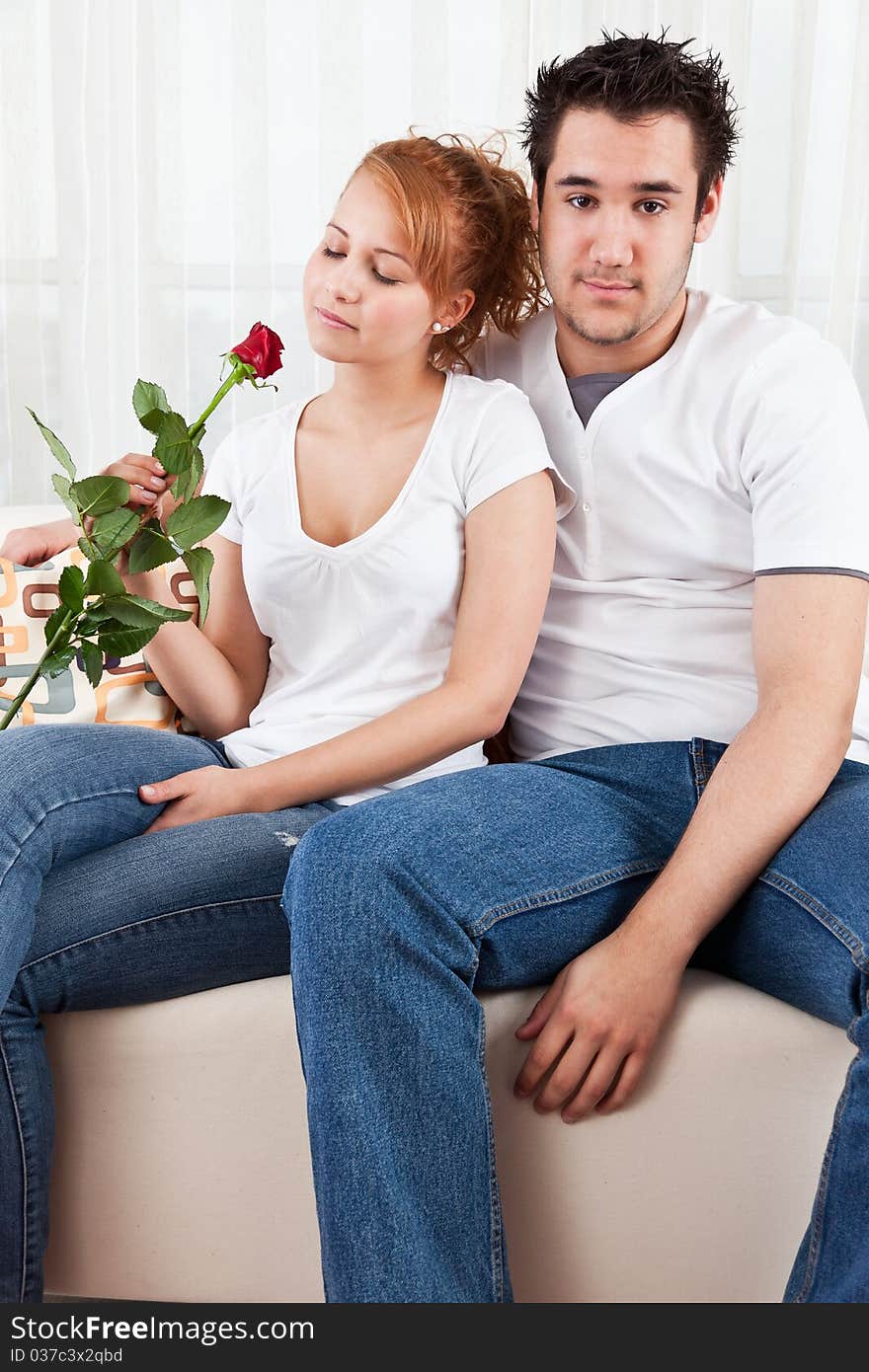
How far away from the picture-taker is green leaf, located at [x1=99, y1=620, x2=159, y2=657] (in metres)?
1.02

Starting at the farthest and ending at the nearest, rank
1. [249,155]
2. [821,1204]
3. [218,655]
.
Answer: [249,155] → [218,655] → [821,1204]

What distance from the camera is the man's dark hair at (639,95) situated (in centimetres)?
130

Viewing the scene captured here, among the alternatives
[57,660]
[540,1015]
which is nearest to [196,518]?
[57,660]

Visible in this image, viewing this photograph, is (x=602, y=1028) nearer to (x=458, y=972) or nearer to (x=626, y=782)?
(x=458, y=972)

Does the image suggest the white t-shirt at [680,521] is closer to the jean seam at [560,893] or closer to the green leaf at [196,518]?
the jean seam at [560,893]

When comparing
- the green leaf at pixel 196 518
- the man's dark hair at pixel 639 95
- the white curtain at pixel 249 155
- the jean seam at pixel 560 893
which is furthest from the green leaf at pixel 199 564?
the white curtain at pixel 249 155

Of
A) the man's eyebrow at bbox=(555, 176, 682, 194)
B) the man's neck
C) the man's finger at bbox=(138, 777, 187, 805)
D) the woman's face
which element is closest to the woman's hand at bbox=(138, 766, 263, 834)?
the man's finger at bbox=(138, 777, 187, 805)

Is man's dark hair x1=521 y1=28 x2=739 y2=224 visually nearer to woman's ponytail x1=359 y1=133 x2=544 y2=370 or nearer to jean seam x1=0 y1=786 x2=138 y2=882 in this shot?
woman's ponytail x1=359 y1=133 x2=544 y2=370

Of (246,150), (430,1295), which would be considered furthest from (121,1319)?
(246,150)

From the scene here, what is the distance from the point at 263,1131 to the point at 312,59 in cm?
186

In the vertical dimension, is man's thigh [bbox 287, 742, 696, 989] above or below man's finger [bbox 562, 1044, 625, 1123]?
above

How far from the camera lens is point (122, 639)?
103 cm

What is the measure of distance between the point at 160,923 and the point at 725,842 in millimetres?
488

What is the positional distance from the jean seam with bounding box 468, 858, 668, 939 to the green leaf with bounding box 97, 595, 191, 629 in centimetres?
33
